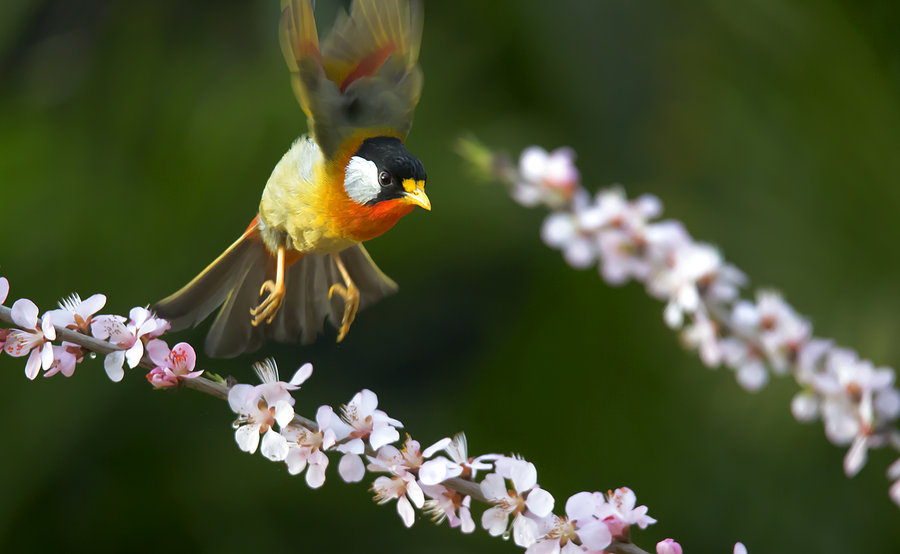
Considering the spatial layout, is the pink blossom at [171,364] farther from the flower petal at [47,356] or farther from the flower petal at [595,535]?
the flower petal at [595,535]

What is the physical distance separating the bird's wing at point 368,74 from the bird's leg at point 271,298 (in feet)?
0.14

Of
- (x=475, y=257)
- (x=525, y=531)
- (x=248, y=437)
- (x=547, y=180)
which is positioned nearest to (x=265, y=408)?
(x=248, y=437)

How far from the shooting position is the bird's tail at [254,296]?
307 millimetres

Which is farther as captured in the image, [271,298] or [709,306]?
[709,306]

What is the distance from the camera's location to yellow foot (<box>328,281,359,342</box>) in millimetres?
301

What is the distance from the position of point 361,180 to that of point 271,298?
52 millimetres

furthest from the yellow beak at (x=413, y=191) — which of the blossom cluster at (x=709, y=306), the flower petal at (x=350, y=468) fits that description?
the blossom cluster at (x=709, y=306)

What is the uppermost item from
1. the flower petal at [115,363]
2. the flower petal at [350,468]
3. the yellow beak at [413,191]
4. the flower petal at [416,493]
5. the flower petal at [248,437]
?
the yellow beak at [413,191]

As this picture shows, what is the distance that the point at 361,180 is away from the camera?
29 centimetres

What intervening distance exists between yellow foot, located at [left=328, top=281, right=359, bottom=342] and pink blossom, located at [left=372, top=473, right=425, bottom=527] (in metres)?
0.06

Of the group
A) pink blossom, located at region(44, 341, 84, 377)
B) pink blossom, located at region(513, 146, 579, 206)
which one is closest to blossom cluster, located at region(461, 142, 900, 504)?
pink blossom, located at region(513, 146, 579, 206)

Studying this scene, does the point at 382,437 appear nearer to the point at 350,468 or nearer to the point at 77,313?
the point at 350,468

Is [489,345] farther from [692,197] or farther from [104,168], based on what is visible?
[104,168]

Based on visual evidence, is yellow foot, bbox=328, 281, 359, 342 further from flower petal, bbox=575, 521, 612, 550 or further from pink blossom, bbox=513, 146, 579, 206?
pink blossom, bbox=513, 146, 579, 206
